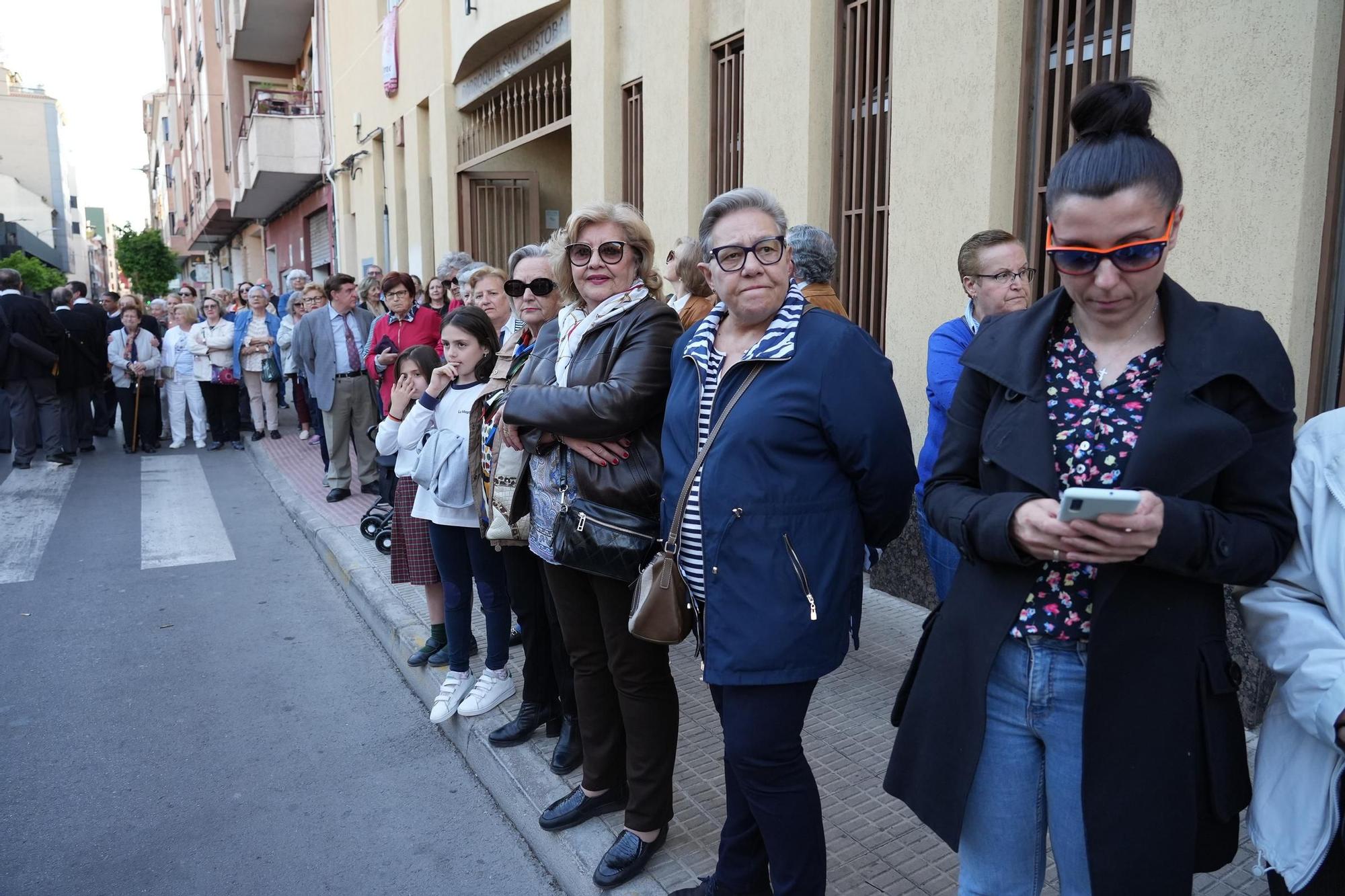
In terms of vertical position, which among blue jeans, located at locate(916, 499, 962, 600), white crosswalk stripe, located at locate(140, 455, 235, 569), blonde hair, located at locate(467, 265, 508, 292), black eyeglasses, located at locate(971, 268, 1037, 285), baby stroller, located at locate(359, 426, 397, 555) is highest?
blonde hair, located at locate(467, 265, 508, 292)

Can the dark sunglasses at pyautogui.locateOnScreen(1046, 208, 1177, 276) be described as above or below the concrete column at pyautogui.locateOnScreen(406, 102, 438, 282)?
below

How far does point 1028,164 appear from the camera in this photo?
16.0ft

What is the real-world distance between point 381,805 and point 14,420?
976 centimetres

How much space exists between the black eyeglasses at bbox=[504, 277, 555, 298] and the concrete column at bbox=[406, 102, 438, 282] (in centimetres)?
1037

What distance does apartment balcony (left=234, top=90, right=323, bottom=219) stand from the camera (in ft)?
63.5

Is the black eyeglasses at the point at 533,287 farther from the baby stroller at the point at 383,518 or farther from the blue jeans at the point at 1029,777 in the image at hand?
the baby stroller at the point at 383,518

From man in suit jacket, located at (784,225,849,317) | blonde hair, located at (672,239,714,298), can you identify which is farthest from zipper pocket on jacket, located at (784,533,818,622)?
man in suit jacket, located at (784,225,849,317)

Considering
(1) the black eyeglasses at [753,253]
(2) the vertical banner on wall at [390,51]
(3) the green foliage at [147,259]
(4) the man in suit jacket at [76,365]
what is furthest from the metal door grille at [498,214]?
(3) the green foliage at [147,259]

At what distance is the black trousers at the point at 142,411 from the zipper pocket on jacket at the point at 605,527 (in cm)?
1134

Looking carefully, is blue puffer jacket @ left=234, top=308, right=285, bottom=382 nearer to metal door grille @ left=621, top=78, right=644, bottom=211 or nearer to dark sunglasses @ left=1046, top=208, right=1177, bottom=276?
metal door grille @ left=621, top=78, right=644, bottom=211

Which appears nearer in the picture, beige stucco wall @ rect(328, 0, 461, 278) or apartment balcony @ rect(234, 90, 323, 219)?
beige stucco wall @ rect(328, 0, 461, 278)

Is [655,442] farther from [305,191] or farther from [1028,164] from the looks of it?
[305,191]

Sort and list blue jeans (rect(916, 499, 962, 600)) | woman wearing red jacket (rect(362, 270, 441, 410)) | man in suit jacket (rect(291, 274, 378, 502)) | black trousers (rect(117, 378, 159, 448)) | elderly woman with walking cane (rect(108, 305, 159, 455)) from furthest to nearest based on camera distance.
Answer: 1. black trousers (rect(117, 378, 159, 448))
2. elderly woman with walking cane (rect(108, 305, 159, 455))
3. man in suit jacket (rect(291, 274, 378, 502))
4. woman wearing red jacket (rect(362, 270, 441, 410))
5. blue jeans (rect(916, 499, 962, 600))

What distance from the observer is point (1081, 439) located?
172 cm
